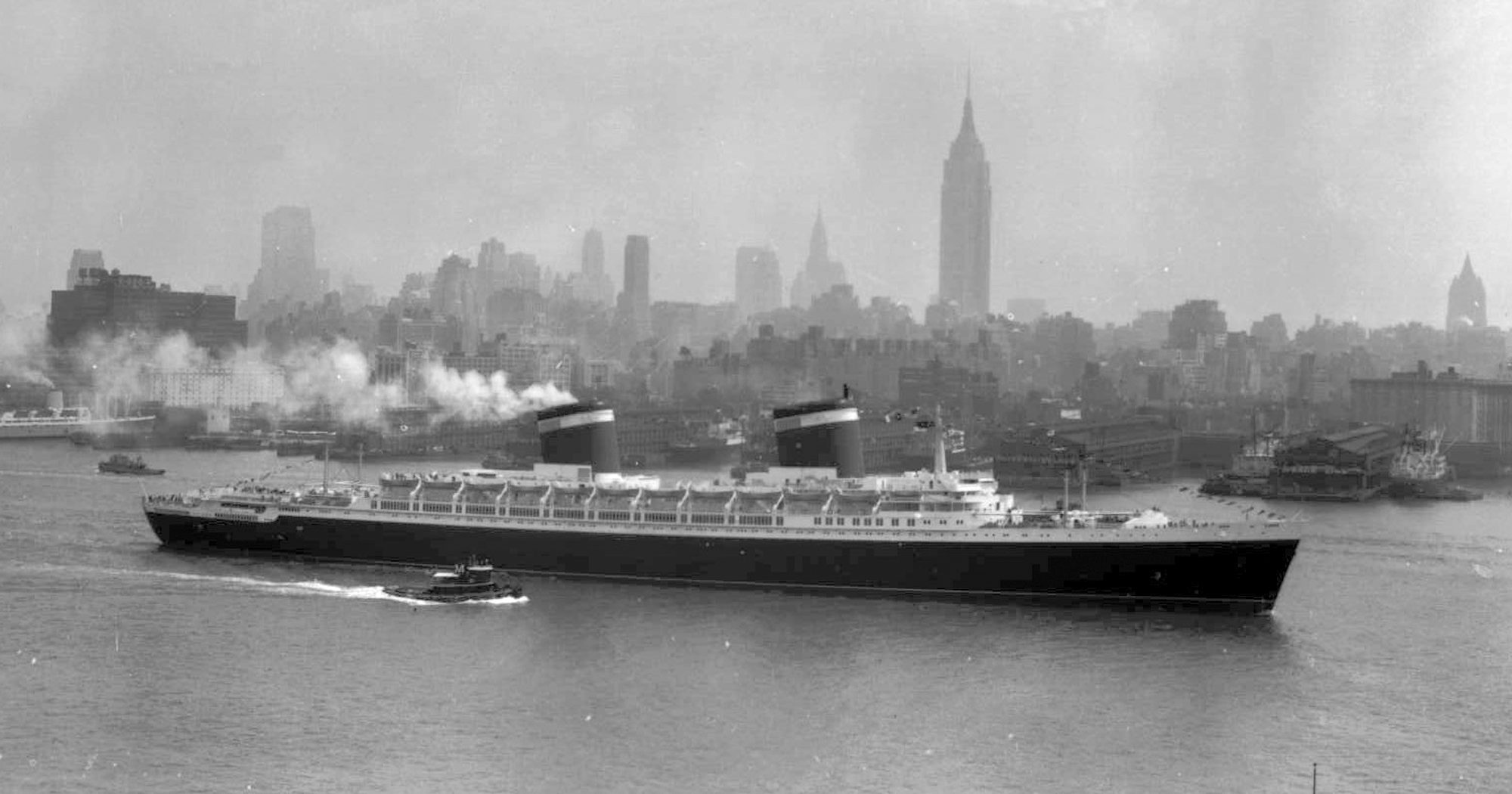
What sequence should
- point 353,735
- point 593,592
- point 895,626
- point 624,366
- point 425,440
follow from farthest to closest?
point 624,366, point 425,440, point 593,592, point 895,626, point 353,735

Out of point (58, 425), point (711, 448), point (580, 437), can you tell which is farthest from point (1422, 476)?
point (58, 425)

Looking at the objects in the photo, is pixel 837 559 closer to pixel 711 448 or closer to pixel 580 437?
pixel 580 437

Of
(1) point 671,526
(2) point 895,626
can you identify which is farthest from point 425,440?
(2) point 895,626

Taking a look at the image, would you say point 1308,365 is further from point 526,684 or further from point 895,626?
point 526,684

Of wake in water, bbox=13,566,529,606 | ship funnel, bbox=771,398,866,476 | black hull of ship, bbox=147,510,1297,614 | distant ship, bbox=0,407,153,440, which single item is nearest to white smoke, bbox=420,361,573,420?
black hull of ship, bbox=147,510,1297,614

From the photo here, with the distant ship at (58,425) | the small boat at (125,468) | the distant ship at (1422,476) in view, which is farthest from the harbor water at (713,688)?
the distant ship at (58,425)

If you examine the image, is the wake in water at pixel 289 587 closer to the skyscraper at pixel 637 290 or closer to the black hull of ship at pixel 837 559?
the black hull of ship at pixel 837 559
